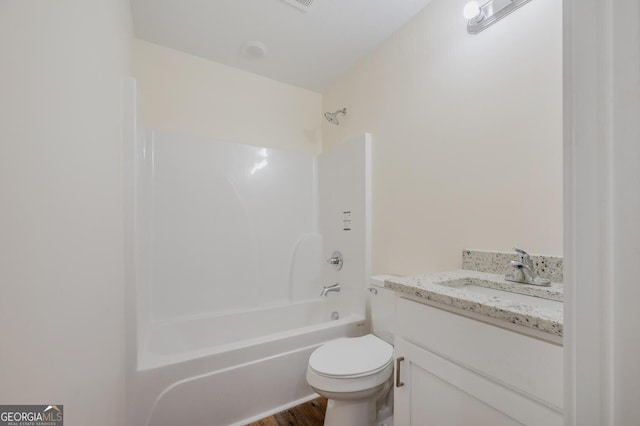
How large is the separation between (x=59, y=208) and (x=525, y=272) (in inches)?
60.5

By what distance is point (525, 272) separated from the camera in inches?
37.9

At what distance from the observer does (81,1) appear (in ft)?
2.41

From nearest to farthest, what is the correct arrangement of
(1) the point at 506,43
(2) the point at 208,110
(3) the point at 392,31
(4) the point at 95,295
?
1. (4) the point at 95,295
2. (1) the point at 506,43
3. (3) the point at 392,31
4. (2) the point at 208,110

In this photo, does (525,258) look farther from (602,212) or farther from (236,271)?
(236,271)

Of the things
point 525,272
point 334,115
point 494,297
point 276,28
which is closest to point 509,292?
point 525,272

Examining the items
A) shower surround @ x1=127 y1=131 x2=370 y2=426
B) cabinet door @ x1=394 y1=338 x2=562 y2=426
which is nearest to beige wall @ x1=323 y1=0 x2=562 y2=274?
shower surround @ x1=127 y1=131 x2=370 y2=426

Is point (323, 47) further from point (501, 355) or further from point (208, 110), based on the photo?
point (501, 355)

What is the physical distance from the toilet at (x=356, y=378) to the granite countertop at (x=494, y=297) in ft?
1.72

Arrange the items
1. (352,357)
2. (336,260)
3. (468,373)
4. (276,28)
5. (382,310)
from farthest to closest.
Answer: (336,260), (276,28), (382,310), (352,357), (468,373)

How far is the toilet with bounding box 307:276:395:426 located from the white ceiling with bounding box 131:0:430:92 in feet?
5.98

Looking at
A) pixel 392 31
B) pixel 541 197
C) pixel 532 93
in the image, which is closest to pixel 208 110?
pixel 392 31

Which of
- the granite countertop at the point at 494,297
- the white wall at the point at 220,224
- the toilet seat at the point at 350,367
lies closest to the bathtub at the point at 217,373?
the white wall at the point at 220,224

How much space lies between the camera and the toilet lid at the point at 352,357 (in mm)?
1189

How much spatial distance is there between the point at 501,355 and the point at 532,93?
1062 mm
